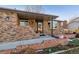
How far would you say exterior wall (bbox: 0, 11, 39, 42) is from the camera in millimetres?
2852

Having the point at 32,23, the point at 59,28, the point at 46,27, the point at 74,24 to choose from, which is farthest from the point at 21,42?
the point at 74,24

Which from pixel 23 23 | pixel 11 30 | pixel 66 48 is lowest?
pixel 66 48

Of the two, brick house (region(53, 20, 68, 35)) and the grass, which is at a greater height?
brick house (region(53, 20, 68, 35))

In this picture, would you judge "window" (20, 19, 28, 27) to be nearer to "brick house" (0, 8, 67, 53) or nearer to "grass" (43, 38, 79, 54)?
"brick house" (0, 8, 67, 53)

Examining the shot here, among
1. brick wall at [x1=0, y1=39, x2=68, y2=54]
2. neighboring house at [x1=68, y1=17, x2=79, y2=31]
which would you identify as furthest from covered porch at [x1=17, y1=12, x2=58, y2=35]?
neighboring house at [x1=68, y1=17, x2=79, y2=31]

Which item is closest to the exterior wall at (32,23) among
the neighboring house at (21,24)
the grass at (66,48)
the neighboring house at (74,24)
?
the neighboring house at (21,24)

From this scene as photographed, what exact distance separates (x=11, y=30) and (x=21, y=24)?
0.18 metres

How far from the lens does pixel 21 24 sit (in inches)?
114

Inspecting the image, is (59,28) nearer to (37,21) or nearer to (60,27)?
(60,27)

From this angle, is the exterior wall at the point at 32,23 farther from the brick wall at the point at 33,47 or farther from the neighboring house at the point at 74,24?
the neighboring house at the point at 74,24

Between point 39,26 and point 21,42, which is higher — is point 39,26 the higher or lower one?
the higher one

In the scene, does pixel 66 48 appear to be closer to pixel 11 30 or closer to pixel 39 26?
pixel 39 26

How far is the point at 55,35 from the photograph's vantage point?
296 centimetres
